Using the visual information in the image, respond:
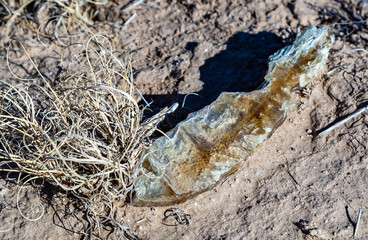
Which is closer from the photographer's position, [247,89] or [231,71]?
[247,89]

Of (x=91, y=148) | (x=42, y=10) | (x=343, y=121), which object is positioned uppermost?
(x=42, y=10)

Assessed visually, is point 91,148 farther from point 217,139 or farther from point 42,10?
point 42,10

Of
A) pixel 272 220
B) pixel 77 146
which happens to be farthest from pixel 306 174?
pixel 77 146

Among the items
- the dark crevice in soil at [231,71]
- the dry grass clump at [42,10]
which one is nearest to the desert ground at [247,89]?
the dark crevice in soil at [231,71]

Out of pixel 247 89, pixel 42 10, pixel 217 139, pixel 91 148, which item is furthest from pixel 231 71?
pixel 42 10

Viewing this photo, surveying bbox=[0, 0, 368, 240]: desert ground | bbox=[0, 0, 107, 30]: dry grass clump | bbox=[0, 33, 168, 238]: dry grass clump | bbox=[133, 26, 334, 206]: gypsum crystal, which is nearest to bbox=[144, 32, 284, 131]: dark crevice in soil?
bbox=[0, 0, 368, 240]: desert ground

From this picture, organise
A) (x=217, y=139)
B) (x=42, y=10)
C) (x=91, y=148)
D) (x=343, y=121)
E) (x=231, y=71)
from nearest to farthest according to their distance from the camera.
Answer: (x=91, y=148)
(x=217, y=139)
(x=343, y=121)
(x=231, y=71)
(x=42, y=10)
